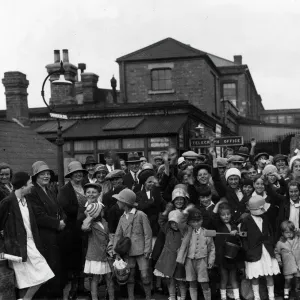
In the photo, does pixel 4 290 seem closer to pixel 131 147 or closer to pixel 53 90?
pixel 131 147

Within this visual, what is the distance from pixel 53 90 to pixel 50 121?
462 centimetres

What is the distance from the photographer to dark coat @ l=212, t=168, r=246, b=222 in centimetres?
714

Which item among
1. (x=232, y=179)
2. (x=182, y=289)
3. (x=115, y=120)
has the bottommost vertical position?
(x=182, y=289)

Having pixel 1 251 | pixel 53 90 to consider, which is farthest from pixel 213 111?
pixel 1 251

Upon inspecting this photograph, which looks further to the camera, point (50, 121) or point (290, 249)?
point (50, 121)

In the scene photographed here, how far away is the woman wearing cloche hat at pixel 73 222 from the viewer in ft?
22.6

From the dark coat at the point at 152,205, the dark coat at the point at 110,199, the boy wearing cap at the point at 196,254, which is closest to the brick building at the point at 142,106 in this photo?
the dark coat at the point at 110,199

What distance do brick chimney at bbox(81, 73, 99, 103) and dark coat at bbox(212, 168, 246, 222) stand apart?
19125mm

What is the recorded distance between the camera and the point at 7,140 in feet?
44.0

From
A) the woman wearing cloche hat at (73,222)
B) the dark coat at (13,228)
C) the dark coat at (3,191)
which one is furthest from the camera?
the woman wearing cloche hat at (73,222)

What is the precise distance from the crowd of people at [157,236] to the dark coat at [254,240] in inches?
0.5

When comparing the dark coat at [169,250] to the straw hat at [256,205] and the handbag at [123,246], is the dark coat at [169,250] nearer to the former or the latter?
the handbag at [123,246]

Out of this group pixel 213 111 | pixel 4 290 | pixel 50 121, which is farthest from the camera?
pixel 213 111

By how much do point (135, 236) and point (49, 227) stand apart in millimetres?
1218
